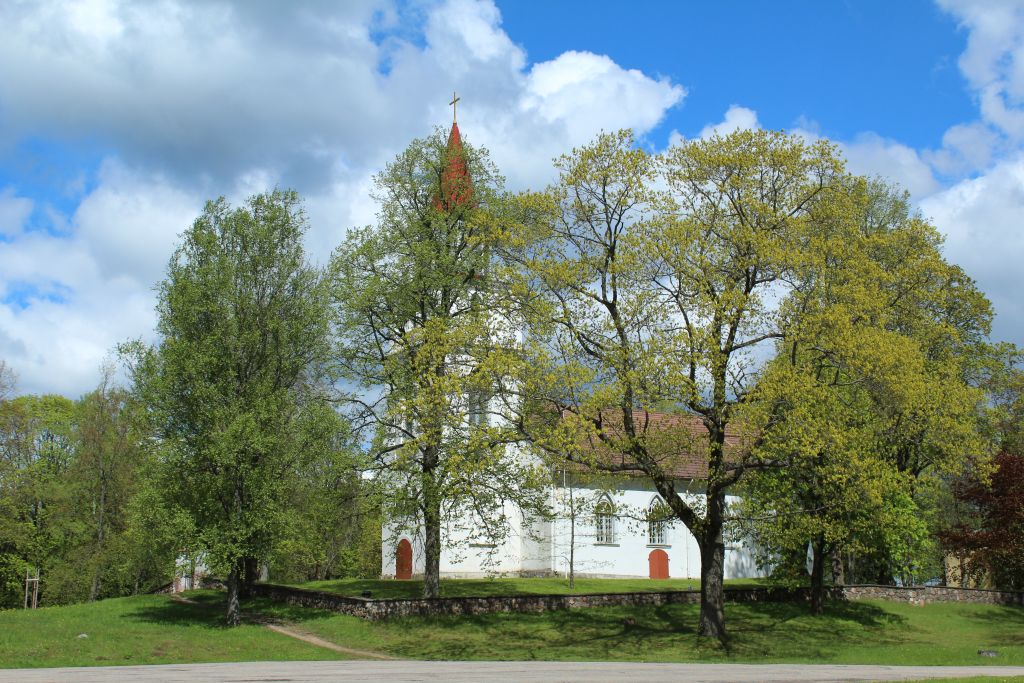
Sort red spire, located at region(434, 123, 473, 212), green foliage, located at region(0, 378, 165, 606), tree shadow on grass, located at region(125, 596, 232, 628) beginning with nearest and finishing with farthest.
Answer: tree shadow on grass, located at region(125, 596, 232, 628) < red spire, located at region(434, 123, 473, 212) < green foliage, located at region(0, 378, 165, 606)

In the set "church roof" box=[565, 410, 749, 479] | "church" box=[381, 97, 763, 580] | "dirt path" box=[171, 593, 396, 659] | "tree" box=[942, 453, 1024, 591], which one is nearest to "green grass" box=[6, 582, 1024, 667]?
"dirt path" box=[171, 593, 396, 659]

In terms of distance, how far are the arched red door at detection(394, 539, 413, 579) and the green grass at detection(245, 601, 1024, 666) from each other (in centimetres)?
1149

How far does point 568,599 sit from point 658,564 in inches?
580

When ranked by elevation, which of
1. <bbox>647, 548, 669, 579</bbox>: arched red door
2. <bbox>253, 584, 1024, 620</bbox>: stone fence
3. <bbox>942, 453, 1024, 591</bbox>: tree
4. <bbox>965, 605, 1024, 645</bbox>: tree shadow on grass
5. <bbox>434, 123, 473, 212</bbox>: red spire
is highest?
<bbox>434, 123, 473, 212</bbox>: red spire

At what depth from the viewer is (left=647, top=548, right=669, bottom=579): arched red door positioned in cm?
4691

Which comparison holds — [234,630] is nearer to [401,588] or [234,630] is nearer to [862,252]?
[401,588]

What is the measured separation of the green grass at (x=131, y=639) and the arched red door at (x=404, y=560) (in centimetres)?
Answer: 1374

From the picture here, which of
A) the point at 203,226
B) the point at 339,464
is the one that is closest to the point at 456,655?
the point at 339,464

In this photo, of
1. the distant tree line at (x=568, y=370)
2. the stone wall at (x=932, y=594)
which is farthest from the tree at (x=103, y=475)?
the stone wall at (x=932, y=594)

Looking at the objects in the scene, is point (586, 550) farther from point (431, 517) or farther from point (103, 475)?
point (103, 475)

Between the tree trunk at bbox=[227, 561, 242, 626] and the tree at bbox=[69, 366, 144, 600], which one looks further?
the tree at bbox=[69, 366, 144, 600]

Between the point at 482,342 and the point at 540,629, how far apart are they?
33.9 feet

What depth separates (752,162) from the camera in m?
26.7

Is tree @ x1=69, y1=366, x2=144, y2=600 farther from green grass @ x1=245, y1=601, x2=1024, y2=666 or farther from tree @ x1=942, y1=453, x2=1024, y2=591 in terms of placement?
tree @ x1=942, y1=453, x2=1024, y2=591
